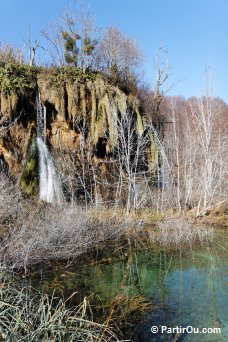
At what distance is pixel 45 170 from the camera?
17.6 meters

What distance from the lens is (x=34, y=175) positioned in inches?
669

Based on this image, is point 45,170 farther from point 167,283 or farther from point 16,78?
point 167,283

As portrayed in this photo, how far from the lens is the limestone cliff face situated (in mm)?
17031

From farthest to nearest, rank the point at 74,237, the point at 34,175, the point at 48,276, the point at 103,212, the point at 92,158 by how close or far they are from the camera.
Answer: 1. the point at 92,158
2. the point at 34,175
3. the point at 103,212
4. the point at 74,237
5. the point at 48,276

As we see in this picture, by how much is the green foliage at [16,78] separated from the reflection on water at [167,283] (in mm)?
10599

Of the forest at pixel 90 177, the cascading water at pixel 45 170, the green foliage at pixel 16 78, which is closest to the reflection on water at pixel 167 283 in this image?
the forest at pixel 90 177

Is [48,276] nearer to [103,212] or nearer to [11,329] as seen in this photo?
[11,329]

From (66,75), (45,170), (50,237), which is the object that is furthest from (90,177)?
(50,237)

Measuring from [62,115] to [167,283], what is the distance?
12.5 metres

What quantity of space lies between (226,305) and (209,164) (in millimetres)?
11724

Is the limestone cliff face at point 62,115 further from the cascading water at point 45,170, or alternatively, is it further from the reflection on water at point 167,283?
the reflection on water at point 167,283

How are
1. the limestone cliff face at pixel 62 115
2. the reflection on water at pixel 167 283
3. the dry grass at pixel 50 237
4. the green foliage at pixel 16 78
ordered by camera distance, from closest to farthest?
the reflection on water at pixel 167 283, the dry grass at pixel 50 237, the limestone cliff face at pixel 62 115, the green foliage at pixel 16 78

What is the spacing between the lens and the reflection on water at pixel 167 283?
20.5ft

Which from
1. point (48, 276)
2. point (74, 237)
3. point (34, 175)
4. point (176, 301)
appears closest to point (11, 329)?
point (176, 301)
